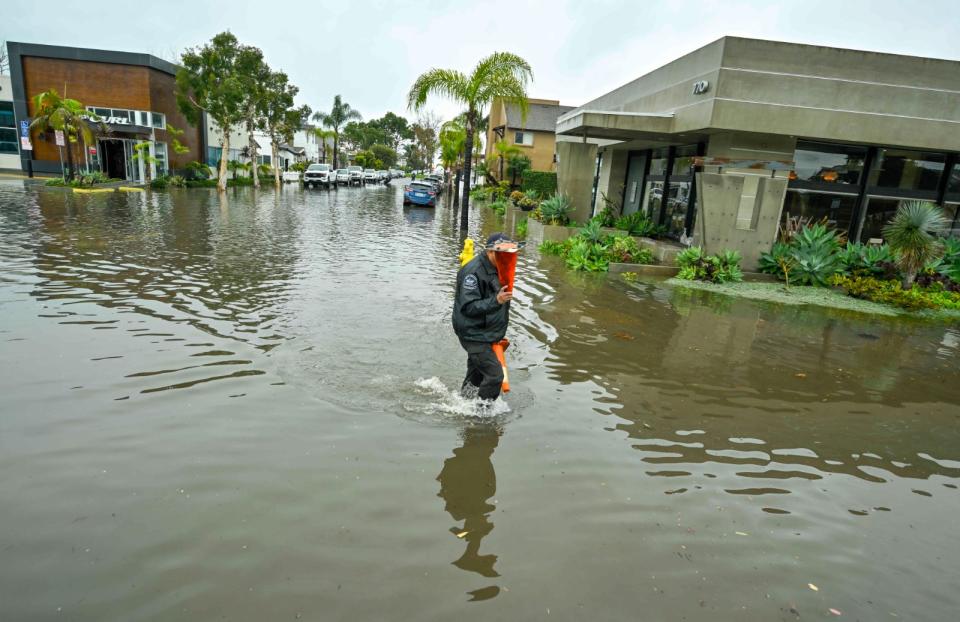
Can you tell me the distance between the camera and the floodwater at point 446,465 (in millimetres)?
3277

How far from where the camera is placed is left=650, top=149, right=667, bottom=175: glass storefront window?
1847 centimetres

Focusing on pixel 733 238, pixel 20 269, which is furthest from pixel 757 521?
pixel 20 269

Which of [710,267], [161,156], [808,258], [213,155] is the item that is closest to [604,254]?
[710,267]

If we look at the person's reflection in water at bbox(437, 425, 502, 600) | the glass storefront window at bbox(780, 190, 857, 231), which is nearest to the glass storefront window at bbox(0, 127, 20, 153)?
the glass storefront window at bbox(780, 190, 857, 231)

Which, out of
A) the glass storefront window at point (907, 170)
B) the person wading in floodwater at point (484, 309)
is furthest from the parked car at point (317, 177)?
the person wading in floodwater at point (484, 309)

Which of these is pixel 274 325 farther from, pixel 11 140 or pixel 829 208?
pixel 11 140

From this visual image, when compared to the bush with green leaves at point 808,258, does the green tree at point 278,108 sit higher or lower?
higher

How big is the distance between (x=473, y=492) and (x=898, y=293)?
1134 cm

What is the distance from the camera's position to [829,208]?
1426 cm

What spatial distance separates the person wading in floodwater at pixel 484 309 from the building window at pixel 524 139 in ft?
144

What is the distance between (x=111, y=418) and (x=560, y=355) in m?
5.08

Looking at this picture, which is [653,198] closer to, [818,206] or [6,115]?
[818,206]

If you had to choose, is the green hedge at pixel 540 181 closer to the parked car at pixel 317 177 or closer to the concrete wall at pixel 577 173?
the concrete wall at pixel 577 173

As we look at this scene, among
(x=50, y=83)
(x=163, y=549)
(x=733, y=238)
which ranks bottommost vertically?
(x=163, y=549)
